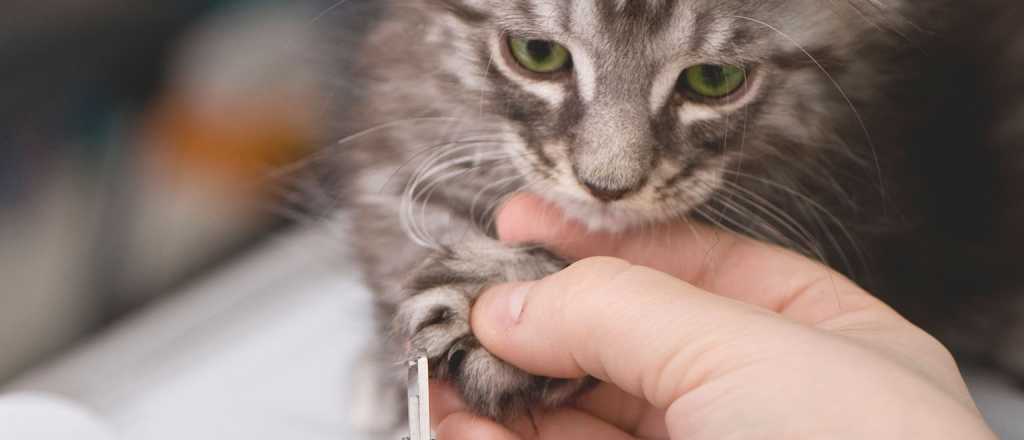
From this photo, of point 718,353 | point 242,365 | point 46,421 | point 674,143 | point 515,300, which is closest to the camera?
point 718,353

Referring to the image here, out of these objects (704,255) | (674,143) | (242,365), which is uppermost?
(674,143)

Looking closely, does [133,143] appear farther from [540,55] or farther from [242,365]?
[540,55]

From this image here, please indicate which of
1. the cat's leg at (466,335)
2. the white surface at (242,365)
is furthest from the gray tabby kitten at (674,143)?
the white surface at (242,365)

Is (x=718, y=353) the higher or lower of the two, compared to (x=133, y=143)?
lower

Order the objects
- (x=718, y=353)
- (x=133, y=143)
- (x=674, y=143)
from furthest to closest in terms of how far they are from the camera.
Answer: (x=133, y=143) → (x=674, y=143) → (x=718, y=353)

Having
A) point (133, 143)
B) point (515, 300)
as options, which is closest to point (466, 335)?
point (515, 300)

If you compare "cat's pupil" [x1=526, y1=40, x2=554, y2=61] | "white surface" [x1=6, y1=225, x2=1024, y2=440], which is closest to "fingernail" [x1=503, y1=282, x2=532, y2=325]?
"cat's pupil" [x1=526, y1=40, x2=554, y2=61]

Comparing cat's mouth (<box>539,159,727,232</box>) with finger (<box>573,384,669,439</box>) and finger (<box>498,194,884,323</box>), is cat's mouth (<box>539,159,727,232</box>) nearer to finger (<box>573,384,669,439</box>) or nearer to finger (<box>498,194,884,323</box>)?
finger (<box>498,194,884,323</box>)

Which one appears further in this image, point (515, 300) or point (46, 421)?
point (46, 421)
